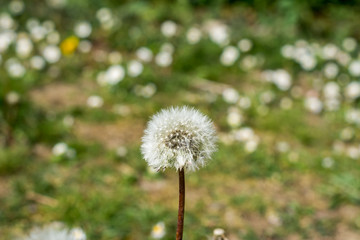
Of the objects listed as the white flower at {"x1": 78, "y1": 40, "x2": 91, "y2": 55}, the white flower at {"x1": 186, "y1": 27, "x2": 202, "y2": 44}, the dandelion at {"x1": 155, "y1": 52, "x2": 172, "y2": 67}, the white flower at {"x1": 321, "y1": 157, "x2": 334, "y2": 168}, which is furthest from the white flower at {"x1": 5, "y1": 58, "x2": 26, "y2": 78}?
the white flower at {"x1": 321, "y1": 157, "x2": 334, "y2": 168}

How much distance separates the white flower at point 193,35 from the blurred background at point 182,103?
2 cm

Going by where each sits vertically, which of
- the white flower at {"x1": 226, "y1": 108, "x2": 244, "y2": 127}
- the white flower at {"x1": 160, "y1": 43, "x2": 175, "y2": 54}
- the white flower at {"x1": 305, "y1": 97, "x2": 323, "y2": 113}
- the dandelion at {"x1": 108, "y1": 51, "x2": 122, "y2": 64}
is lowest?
the white flower at {"x1": 226, "y1": 108, "x2": 244, "y2": 127}

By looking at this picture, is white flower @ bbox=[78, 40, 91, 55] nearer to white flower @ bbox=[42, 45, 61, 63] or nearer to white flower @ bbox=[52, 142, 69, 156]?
white flower @ bbox=[42, 45, 61, 63]

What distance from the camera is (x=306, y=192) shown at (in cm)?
355

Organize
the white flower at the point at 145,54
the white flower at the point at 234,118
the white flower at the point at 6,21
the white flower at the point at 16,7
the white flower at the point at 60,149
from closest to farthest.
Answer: the white flower at the point at 60,149
the white flower at the point at 234,118
the white flower at the point at 145,54
the white flower at the point at 6,21
the white flower at the point at 16,7

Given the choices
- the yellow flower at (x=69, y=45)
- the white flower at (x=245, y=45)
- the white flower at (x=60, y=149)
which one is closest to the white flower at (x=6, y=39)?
the yellow flower at (x=69, y=45)

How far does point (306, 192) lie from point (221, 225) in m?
0.81

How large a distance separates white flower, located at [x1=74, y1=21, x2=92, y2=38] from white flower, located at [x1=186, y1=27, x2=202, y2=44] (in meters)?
1.17

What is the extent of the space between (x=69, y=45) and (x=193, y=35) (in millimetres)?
1409

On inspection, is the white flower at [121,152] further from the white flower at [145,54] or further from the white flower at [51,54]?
the white flower at [51,54]

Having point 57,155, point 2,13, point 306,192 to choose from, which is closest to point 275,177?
point 306,192

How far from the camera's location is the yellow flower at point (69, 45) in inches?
202

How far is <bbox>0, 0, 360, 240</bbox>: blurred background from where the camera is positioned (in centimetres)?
322

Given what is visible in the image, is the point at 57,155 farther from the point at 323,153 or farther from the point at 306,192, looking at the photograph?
the point at 323,153
